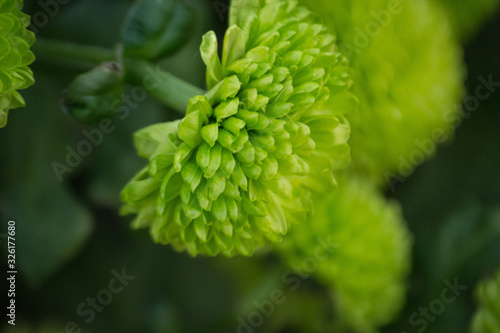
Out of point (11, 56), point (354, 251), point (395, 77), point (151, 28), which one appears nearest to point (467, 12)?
point (395, 77)

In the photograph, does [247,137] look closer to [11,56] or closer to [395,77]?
[11,56]

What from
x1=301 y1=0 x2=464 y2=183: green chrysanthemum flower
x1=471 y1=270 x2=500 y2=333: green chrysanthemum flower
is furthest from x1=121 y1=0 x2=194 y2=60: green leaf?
x1=471 y1=270 x2=500 y2=333: green chrysanthemum flower

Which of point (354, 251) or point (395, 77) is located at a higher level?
point (395, 77)

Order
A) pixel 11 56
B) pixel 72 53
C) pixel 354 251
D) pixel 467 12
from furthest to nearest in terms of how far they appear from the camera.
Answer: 1. pixel 467 12
2. pixel 354 251
3. pixel 72 53
4. pixel 11 56

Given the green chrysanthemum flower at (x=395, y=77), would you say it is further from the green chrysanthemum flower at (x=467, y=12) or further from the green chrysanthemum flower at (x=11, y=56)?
the green chrysanthemum flower at (x=11, y=56)

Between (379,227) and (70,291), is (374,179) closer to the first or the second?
(379,227)

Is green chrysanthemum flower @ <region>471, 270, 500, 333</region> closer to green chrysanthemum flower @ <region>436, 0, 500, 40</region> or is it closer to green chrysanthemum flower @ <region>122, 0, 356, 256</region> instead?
green chrysanthemum flower @ <region>122, 0, 356, 256</region>

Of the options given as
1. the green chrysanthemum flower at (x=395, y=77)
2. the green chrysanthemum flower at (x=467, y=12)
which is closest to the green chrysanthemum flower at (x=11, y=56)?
the green chrysanthemum flower at (x=395, y=77)
